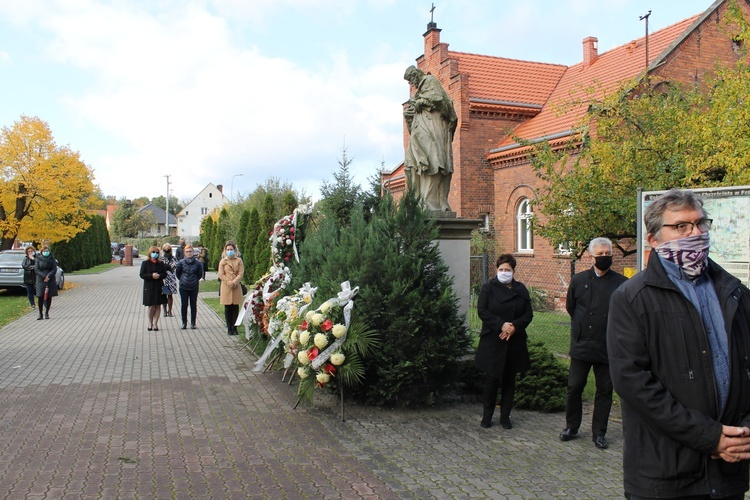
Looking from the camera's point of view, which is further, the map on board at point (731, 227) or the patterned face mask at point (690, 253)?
the map on board at point (731, 227)

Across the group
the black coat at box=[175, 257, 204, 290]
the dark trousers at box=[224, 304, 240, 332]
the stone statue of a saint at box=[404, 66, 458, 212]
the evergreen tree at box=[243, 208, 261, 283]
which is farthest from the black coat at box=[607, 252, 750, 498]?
the evergreen tree at box=[243, 208, 261, 283]

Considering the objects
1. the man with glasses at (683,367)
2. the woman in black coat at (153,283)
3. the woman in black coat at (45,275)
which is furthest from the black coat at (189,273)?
the man with glasses at (683,367)

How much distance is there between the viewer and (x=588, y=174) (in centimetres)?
1179

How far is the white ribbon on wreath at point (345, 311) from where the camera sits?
689 centimetres

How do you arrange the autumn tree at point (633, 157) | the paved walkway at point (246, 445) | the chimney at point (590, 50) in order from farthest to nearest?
the chimney at point (590, 50) → the autumn tree at point (633, 157) → the paved walkway at point (246, 445)

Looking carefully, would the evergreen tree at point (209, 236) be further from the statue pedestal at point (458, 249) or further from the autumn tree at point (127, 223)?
the autumn tree at point (127, 223)

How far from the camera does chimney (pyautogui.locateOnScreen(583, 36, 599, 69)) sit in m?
27.0

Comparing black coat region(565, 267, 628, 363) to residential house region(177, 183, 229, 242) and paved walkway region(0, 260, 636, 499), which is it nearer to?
paved walkway region(0, 260, 636, 499)

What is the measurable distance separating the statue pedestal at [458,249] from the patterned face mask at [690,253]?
5624 millimetres

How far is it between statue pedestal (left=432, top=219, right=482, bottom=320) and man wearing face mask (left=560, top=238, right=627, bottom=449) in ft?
7.69

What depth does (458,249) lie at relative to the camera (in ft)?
28.4

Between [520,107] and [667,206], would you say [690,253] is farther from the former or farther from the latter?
[520,107]

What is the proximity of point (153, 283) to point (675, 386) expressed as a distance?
13.0 m

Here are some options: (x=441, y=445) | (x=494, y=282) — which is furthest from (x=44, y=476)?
(x=494, y=282)
